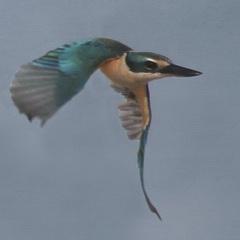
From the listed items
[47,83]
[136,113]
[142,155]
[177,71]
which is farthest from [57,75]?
[136,113]

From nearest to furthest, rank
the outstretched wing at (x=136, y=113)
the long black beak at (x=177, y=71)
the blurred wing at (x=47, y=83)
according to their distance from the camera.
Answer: the blurred wing at (x=47, y=83), the long black beak at (x=177, y=71), the outstretched wing at (x=136, y=113)

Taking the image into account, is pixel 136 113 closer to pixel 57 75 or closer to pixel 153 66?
pixel 153 66

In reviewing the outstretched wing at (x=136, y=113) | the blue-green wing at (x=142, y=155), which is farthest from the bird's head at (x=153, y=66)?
the blue-green wing at (x=142, y=155)

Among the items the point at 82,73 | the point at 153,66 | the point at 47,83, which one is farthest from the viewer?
the point at 153,66

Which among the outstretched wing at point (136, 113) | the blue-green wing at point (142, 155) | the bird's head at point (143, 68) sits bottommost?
the blue-green wing at point (142, 155)

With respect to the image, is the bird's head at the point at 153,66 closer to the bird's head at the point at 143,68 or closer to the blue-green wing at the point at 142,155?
the bird's head at the point at 143,68

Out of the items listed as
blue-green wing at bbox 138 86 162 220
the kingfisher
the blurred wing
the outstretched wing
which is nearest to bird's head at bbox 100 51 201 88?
the kingfisher
